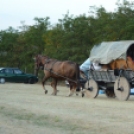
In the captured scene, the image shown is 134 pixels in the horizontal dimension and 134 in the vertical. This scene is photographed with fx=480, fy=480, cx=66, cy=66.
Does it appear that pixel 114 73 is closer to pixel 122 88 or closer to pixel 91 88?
pixel 122 88

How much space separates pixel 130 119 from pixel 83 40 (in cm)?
2930

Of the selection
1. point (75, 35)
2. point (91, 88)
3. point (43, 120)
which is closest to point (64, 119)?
point (43, 120)

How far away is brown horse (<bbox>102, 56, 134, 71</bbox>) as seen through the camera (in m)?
21.0

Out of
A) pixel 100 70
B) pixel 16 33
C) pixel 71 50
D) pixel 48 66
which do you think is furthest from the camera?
pixel 16 33

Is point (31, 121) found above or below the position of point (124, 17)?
below

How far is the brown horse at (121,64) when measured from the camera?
68.8ft

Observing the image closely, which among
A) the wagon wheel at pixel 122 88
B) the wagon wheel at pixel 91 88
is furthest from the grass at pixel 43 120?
the wagon wheel at pixel 91 88

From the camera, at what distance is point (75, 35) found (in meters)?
42.5

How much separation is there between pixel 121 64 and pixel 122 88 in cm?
132

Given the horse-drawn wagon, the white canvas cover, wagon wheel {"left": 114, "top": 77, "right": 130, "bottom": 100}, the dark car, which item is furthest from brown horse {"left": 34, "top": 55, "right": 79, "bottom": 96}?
the dark car

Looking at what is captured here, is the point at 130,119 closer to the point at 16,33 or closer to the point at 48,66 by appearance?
the point at 48,66

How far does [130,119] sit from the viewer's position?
43.9 ft

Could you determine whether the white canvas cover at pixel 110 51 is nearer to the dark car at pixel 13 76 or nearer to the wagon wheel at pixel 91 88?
the wagon wheel at pixel 91 88

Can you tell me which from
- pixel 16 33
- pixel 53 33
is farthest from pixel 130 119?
pixel 16 33
